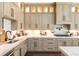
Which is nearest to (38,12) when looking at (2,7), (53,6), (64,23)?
(53,6)

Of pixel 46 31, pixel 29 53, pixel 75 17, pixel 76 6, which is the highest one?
pixel 76 6

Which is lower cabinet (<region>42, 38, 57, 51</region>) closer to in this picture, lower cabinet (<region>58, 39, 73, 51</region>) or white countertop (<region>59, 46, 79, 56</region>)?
Result: lower cabinet (<region>58, 39, 73, 51</region>)

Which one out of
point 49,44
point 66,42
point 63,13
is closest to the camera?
point 66,42

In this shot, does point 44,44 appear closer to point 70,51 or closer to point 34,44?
point 34,44

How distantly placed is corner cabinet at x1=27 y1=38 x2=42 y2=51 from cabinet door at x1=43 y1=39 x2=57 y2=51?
0.75ft

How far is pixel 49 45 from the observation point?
23.5ft

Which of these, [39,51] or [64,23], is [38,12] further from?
[39,51]

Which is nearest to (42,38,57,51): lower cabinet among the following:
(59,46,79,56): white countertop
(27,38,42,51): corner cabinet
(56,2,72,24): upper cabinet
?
(27,38,42,51): corner cabinet

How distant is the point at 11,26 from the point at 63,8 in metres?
2.75

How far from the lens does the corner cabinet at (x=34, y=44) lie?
23.7 feet

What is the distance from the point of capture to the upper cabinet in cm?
755

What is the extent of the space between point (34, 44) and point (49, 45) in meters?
0.69

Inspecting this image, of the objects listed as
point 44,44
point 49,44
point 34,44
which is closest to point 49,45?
point 49,44

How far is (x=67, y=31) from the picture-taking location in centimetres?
782
